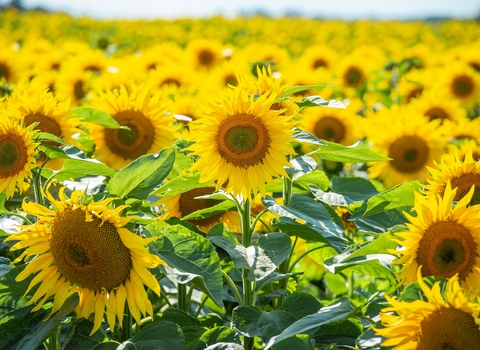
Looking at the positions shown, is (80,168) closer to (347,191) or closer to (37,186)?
(37,186)

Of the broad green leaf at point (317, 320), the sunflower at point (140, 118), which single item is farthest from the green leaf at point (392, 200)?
the sunflower at point (140, 118)

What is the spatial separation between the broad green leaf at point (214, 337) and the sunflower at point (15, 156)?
2.37 feet

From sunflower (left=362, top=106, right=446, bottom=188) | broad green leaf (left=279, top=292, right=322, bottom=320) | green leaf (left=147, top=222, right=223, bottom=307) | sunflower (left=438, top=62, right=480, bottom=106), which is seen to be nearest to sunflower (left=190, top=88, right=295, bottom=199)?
green leaf (left=147, top=222, right=223, bottom=307)

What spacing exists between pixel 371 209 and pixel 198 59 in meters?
4.43

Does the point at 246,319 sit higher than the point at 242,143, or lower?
lower

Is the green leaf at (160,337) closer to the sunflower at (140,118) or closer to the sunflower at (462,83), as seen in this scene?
the sunflower at (140,118)

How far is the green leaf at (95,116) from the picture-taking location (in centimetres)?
272

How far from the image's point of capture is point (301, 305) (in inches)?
80.0

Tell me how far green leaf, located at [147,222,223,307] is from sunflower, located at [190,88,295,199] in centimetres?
23

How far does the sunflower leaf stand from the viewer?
2.72 meters

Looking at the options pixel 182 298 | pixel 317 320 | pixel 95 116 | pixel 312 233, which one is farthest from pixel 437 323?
pixel 95 116

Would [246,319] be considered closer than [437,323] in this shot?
No

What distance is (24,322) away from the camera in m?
2.07

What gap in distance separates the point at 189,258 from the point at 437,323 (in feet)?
2.38
